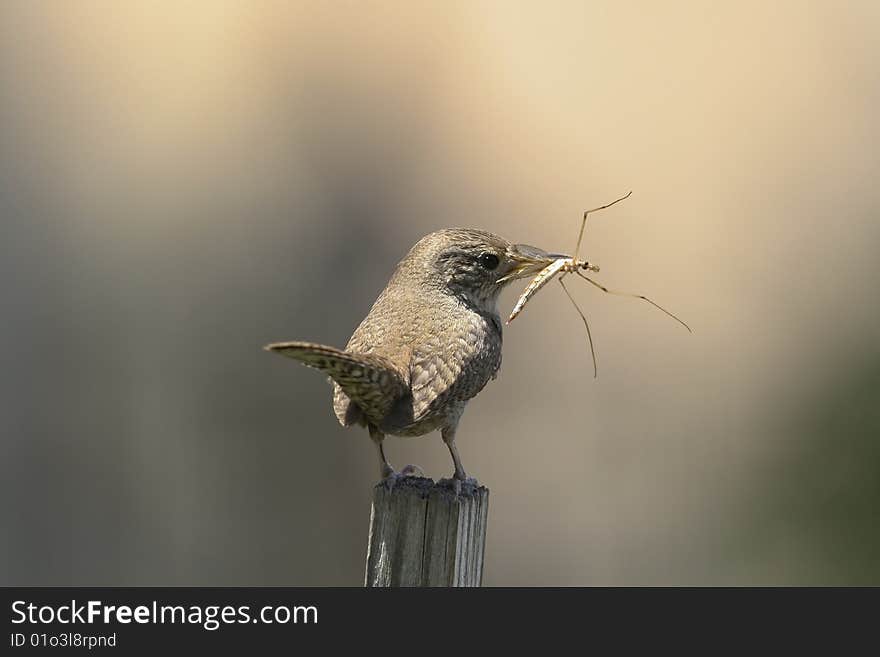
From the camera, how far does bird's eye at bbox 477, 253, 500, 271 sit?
14.5 feet

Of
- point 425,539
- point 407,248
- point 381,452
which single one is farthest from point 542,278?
point 407,248

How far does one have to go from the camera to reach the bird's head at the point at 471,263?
4.40m

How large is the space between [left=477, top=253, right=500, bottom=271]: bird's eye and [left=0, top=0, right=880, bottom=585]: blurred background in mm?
4852

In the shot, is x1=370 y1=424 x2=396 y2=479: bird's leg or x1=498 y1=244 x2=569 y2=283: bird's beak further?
x1=498 y1=244 x2=569 y2=283: bird's beak

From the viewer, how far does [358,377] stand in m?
3.64

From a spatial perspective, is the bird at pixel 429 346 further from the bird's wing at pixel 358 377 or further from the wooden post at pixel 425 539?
the wooden post at pixel 425 539

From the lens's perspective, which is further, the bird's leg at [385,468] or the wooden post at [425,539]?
the bird's leg at [385,468]

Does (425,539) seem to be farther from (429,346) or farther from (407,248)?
(407,248)

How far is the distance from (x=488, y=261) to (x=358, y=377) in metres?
0.99

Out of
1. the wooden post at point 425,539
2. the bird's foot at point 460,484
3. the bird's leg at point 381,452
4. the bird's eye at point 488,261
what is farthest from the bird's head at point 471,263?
the wooden post at point 425,539

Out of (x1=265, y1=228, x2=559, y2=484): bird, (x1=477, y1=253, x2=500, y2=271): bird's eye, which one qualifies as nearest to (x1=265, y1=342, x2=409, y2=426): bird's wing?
(x1=265, y1=228, x2=559, y2=484): bird

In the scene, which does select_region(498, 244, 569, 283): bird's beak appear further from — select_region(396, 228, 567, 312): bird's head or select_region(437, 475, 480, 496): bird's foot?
select_region(437, 475, 480, 496): bird's foot
